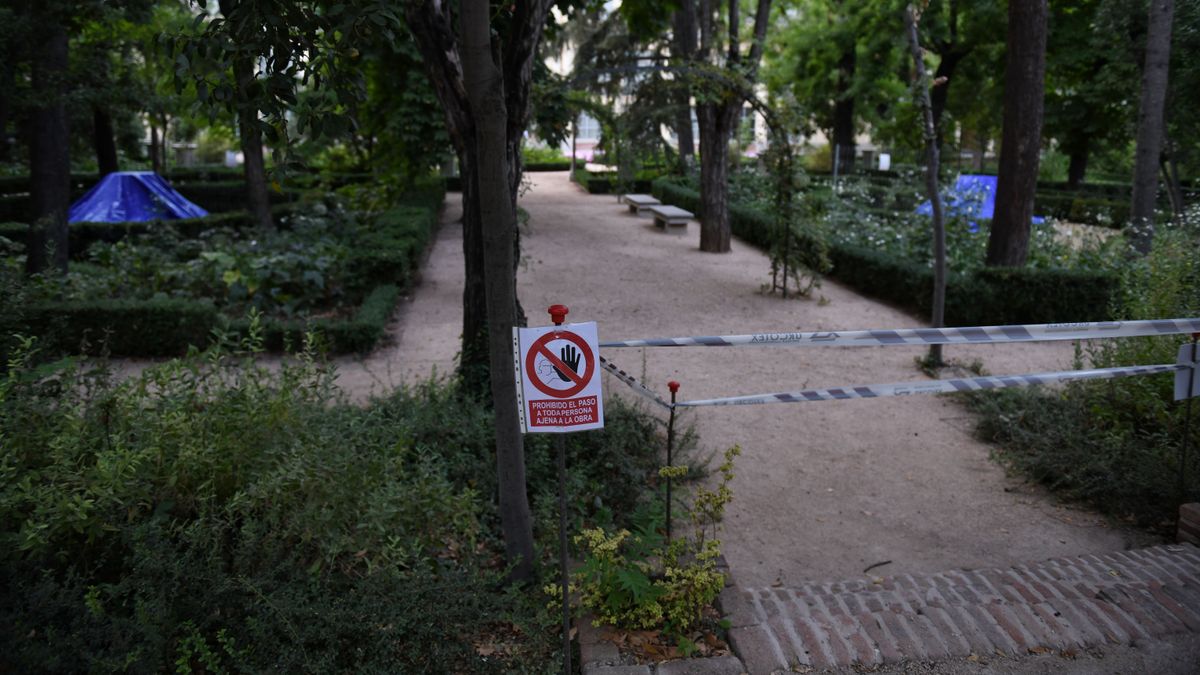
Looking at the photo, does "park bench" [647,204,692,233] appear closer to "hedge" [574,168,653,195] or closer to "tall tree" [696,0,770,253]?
"tall tree" [696,0,770,253]

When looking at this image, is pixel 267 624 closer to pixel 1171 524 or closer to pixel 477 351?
pixel 477 351

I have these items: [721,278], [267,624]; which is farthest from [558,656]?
[721,278]

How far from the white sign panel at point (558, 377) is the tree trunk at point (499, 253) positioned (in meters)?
0.56

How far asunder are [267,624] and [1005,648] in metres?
2.97

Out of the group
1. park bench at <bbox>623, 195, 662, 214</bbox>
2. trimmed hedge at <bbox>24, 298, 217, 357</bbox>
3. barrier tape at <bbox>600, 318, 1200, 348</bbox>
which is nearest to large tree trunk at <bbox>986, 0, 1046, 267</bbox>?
barrier tape at <bbox>600, 318, 1200, 348</bbox>

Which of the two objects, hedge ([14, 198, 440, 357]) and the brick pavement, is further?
hedge ([14, 198, 440, 357])

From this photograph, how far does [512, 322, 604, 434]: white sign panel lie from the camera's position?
348cm

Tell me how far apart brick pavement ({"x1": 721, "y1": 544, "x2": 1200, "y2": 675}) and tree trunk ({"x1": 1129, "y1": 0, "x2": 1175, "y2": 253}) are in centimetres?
810

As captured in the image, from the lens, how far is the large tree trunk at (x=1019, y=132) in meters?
10.7

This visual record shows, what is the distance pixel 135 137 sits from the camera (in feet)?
101

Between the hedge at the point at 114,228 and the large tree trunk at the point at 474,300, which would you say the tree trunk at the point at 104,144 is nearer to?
the hedge at the point at 114,228

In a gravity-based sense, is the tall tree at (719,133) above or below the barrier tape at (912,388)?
above

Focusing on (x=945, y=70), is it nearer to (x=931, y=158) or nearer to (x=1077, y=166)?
(x=1077, y=166)

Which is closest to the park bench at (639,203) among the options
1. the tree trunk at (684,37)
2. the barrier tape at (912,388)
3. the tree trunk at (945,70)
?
the tree trunk at (684,37)
